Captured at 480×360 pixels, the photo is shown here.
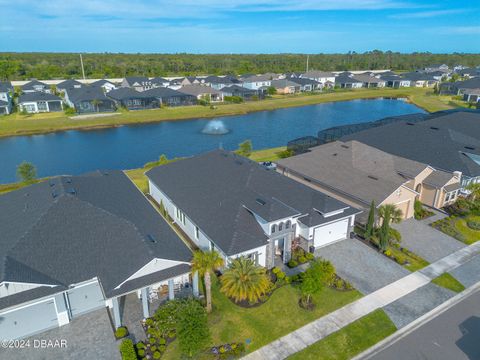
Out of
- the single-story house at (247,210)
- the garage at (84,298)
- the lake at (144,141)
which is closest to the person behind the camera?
the garage at (84,298)

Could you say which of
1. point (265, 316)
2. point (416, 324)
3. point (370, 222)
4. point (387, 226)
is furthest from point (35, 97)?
point (416, 324)

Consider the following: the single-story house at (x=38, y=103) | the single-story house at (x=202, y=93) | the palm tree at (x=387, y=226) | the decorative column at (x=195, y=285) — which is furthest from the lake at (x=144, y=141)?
the decorative column at (x=195, y=285)

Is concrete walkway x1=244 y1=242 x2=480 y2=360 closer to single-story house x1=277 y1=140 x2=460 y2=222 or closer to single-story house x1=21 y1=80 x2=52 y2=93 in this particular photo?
single-story house x1=277 y1=140 x2=460 y2=222

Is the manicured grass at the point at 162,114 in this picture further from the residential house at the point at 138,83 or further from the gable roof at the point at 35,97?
the residential house at the point at 138,83

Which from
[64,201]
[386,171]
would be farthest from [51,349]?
[386,171]

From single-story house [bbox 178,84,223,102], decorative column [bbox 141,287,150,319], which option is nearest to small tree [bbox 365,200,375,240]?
decorative column [bbox 141,287,150,319]

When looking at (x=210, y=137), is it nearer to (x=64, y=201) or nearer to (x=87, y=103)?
(x=87, y=103)
